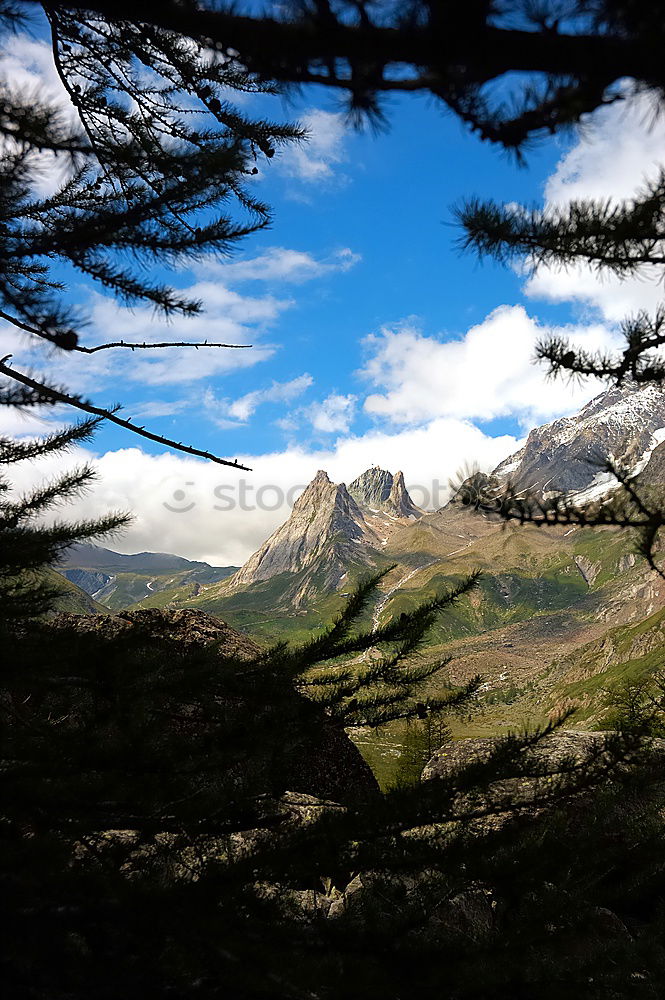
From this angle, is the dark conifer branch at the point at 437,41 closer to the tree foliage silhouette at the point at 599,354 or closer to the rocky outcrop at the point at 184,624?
the tree foliage silhouette at the point at 599,354

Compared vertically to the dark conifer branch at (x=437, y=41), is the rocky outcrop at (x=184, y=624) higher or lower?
lower

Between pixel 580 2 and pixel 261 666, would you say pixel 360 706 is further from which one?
pixel 580 2

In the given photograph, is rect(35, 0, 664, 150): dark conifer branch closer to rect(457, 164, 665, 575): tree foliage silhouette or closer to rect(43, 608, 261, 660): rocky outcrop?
rect(457, 164, 665, 575): tree foliage silhouette

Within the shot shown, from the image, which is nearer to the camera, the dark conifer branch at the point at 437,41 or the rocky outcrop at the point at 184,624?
the dark conifer branch at the point at 437,41

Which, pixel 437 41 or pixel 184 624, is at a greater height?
pixel 437 41

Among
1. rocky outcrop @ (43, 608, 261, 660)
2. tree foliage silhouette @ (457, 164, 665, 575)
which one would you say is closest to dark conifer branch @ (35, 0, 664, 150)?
tree foliage silhouette @ (457, 164, 665, 575)

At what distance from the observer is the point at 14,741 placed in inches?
161

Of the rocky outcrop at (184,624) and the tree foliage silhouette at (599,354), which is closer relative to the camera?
the tree foliage silhouette at (599,354)

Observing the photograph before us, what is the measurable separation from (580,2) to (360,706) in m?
5.12

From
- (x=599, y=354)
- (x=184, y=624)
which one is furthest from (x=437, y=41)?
(x=184, y=624)

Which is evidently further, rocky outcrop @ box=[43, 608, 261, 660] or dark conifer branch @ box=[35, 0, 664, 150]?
rocky outcrop @ box=[43, 608, 261, 660]

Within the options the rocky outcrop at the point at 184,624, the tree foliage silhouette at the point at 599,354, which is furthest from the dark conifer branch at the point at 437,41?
the rocky outcrop at the point at 184,624

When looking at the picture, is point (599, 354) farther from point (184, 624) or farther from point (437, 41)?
point (184, 624)

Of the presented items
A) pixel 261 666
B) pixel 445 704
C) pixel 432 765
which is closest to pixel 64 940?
pixel 261 666
